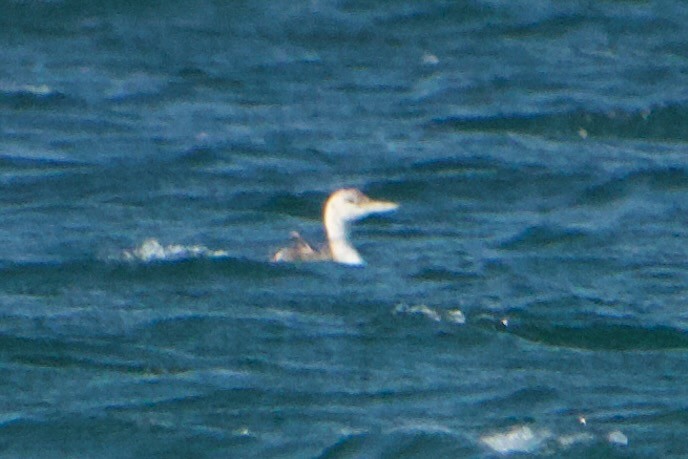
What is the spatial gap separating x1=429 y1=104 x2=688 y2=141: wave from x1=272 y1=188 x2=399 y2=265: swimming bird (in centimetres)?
310

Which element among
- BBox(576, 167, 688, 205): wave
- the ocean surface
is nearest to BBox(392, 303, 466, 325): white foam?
the ocean surface

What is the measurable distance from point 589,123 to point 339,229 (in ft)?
15.0

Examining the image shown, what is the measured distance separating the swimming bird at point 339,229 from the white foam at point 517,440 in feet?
11.3

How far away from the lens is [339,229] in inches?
502

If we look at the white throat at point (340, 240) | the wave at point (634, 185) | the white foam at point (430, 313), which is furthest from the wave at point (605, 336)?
the wave at point (634, 185)

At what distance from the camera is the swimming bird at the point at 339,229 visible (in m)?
12.2

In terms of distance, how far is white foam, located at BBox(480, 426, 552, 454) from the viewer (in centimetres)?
863

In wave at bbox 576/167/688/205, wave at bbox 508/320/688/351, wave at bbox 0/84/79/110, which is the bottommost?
wave at bbox 508/320/688/351

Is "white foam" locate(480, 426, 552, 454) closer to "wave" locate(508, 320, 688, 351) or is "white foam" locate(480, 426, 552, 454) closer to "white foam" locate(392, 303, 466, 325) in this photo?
"wave" locate(508, 320, 688, 351)

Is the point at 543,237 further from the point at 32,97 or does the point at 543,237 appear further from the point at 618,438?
the point at 32,97

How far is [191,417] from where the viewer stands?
29.4 feet

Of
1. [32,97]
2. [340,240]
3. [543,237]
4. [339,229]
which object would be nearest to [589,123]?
[543,237]

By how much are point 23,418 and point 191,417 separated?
2.60 feet

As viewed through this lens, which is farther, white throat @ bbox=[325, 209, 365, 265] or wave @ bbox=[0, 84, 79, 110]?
wave @ bbox=[0, 84, 79, 110]
